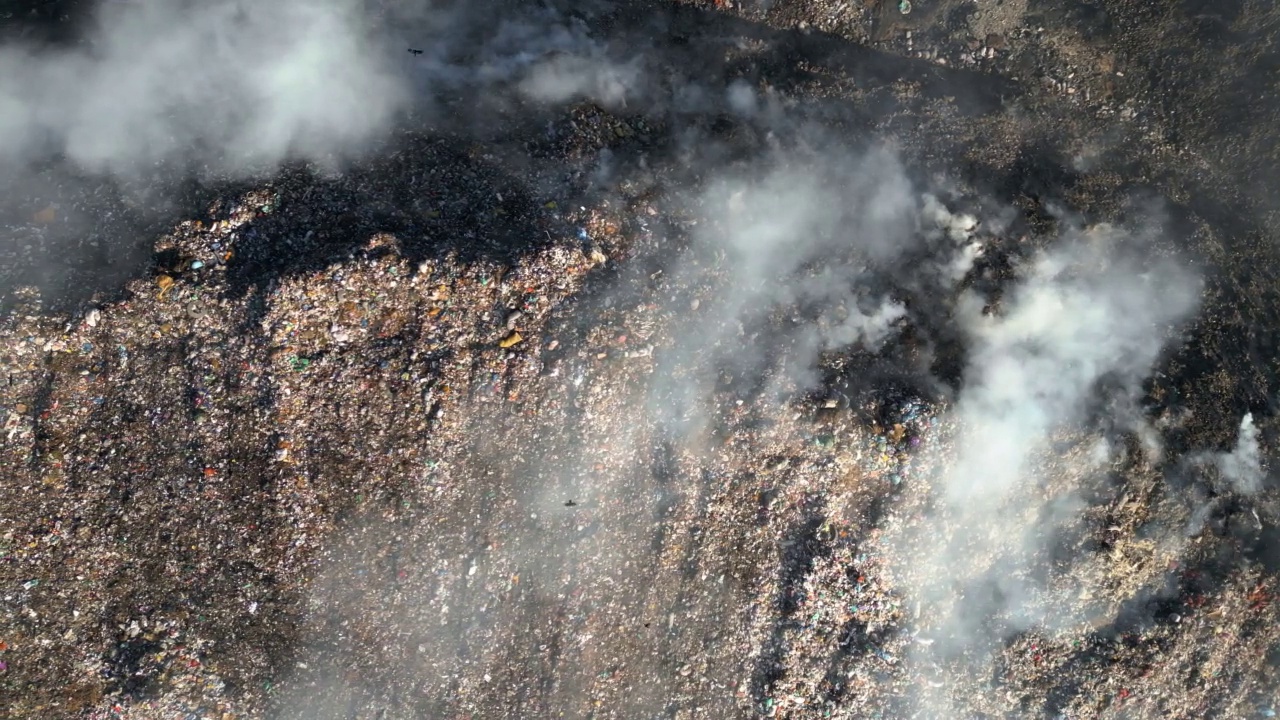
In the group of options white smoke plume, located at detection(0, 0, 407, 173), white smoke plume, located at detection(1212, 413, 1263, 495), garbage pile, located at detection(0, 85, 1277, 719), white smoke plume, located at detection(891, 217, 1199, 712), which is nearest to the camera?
garbage pile, located at detection(0, 85, 1277, 719)

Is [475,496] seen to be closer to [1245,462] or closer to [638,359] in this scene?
[638,359]

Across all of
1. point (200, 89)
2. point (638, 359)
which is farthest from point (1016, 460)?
point (200, 89)

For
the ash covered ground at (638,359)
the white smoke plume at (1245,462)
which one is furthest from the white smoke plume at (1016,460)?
the white smoke plume at (1245,462)

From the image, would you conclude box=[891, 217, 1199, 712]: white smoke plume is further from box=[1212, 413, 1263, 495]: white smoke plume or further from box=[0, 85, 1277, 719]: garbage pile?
box=[1212, 413, 1263, 495]: white smoke plume

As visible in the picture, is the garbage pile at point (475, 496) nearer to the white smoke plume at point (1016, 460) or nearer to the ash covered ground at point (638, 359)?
the ash covered ground at point (638, 359)

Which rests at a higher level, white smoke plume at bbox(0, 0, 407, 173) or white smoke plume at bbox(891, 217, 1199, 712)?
white smoke plume at bbox(0, 0, 407, 173)

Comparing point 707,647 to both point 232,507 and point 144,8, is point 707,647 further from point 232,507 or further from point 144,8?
point 144,8

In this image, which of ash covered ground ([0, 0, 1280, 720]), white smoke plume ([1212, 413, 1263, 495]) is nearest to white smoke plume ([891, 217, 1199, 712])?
ash covered ground ([0, 0, 1280, 720])

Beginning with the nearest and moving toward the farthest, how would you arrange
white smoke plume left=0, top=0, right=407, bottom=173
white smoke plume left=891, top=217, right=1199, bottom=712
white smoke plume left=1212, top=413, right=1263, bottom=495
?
white smoke plume left=0, top=0, right=407, bottom=173 < white smoke plume left=891, top=217, right=1199, bottom=712 < white smoke plume left=1212, top=413, right=1263, bottom=495
